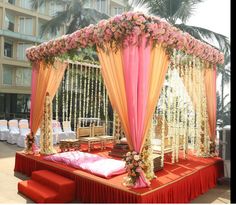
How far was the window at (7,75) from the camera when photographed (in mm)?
20553

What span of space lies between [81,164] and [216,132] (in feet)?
13.0

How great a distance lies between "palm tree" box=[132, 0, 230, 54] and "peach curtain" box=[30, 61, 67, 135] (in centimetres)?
699

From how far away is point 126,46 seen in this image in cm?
467

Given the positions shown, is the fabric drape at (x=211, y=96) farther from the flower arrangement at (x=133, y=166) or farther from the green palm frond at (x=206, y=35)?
the green palm frond at (x=206, y=35)

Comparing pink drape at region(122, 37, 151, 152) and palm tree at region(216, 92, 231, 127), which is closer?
pink drape at region(122, 37, 151, 152)

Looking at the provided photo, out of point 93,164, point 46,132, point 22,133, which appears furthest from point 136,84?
point 22,133

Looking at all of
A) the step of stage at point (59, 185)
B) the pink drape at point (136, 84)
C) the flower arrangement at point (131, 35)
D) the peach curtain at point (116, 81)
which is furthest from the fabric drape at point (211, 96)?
the step of stage at point (59, 185)

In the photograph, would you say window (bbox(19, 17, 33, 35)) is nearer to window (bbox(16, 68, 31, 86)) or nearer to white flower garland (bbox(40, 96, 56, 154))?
window (bbox(16, 68, 31, 86))

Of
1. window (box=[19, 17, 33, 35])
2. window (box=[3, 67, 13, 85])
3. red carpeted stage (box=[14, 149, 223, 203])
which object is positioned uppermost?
window (box=[19, 17, 33, 35])

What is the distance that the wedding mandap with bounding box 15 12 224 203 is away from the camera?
4672mm

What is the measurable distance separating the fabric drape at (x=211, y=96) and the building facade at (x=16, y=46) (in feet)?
48.3

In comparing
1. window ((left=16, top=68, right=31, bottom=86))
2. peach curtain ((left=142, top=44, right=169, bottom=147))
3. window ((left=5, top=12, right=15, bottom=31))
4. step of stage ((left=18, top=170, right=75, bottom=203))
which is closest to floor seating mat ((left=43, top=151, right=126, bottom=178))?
step of stage ((left=18, top=170, right=75, bottom=203))

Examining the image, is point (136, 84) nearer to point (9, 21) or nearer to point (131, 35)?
point (131, 35)

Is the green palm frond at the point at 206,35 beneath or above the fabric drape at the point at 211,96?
above
